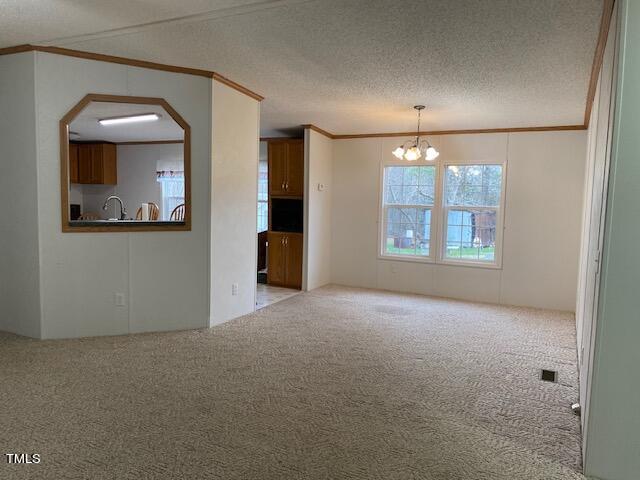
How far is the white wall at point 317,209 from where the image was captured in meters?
6.06

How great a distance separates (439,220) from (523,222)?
105cm

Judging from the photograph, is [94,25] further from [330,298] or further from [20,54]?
[330,298]

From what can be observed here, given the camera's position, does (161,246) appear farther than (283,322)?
No

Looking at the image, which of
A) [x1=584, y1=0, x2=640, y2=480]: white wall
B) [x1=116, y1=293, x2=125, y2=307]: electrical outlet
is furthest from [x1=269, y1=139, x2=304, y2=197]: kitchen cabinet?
[x1=584, y1=0, x2=640, y2=480]: white wall

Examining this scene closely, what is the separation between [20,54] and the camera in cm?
348

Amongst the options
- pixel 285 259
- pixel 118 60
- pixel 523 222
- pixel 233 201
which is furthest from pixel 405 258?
pixel 118 60

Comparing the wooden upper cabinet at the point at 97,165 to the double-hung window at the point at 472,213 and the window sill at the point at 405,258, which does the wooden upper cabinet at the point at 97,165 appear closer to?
the window sill at the point at 405,258

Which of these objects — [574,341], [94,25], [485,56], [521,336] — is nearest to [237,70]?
[94,25]

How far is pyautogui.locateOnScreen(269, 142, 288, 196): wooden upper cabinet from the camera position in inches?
249

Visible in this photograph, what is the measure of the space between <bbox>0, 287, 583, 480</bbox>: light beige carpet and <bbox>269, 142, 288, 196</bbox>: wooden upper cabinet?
8.56 feet

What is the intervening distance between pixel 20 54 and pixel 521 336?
4978mm

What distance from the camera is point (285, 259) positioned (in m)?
6.41

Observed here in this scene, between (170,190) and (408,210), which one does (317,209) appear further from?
(170,190)

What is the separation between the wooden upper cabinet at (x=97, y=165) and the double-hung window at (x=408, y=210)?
169 inches
